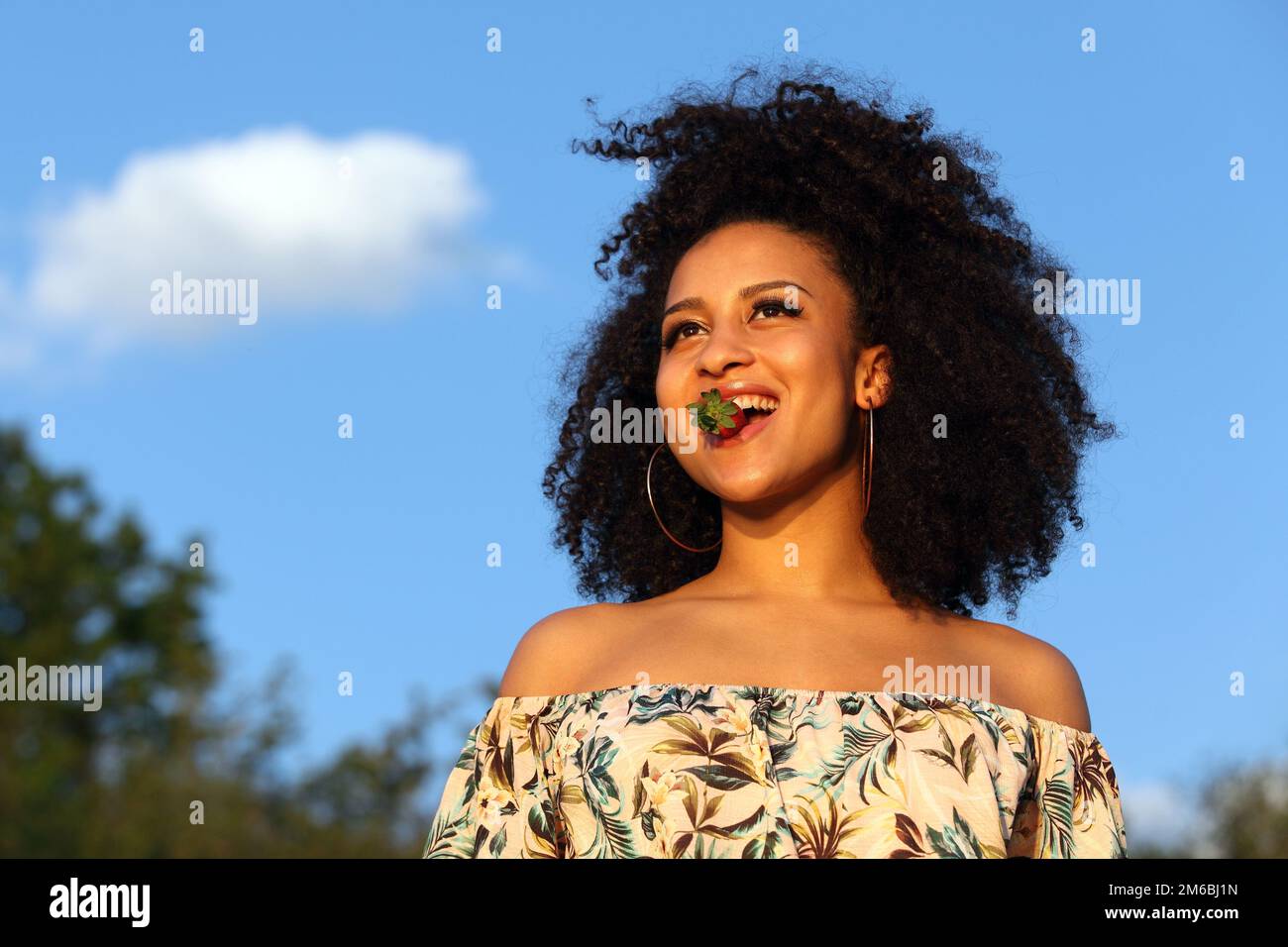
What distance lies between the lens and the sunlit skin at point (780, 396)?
4480 mm

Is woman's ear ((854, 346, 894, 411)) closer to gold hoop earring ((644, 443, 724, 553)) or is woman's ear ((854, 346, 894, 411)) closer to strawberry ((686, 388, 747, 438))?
strawberry ((686, 388, 747, 438))

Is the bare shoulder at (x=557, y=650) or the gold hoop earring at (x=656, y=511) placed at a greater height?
the gold hoop earring at (x=656, y=511)

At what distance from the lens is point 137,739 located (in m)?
36.0

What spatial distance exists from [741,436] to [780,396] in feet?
0.49

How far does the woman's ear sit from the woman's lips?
1.32ft

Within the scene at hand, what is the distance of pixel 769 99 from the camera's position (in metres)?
5.33

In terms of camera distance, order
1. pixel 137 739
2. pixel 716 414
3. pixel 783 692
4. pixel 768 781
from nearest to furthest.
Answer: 1. pixel 768 781
2. pixel 783 692
3. pixel 716 414
4. pixel 137 739

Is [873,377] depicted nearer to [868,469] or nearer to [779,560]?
[868,469]

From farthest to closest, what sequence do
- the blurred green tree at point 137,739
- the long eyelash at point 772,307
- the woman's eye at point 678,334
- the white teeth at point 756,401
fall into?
the blurred green tree at point 137,739, the woman's eye at point 678,334, the long eyelash at point 772,307, the white teeth at point 756,401

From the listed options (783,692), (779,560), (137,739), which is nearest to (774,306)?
(779,560)

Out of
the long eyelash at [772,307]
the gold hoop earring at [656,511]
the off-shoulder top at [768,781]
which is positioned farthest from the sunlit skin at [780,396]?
the off-shoulder top at [768,781]

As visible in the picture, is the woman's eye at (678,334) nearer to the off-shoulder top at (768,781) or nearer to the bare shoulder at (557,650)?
the bare shoulder at (557,650)

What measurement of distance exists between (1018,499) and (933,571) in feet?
1.55
